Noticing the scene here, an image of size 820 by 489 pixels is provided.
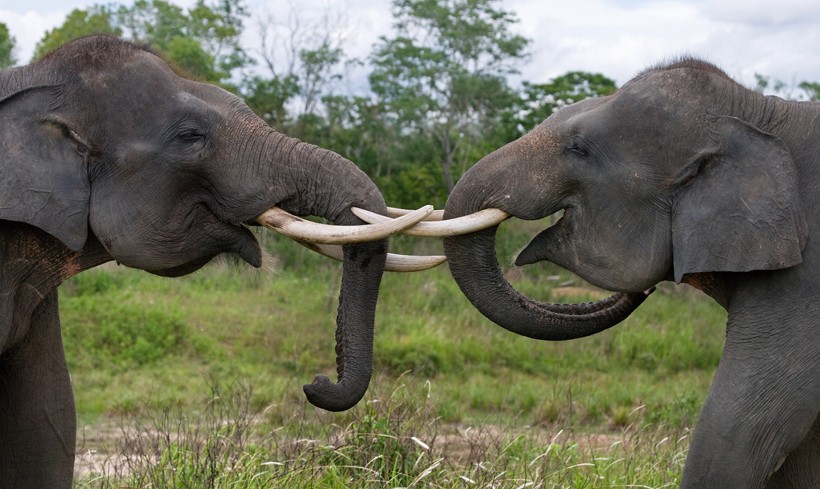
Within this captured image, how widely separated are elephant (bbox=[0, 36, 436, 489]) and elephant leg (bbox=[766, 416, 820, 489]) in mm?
1655

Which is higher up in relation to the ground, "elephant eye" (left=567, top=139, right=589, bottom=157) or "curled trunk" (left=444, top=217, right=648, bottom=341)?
"elephant eye" (left=567, top=139, right=589, bottom=157)

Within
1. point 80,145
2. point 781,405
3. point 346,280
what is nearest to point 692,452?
point 781,405

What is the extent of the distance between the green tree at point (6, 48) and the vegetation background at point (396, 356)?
0.29 ft

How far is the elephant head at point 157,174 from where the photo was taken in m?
4.30

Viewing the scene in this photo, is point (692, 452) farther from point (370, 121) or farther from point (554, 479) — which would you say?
point (370, 121)

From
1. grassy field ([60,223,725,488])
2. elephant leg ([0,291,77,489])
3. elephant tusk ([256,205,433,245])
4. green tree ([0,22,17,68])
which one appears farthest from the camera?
green tree ([0,22,17,68])

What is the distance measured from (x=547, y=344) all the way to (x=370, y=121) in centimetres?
840

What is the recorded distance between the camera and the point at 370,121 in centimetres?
2016

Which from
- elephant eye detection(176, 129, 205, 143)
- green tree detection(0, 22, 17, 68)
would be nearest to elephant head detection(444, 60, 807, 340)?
elephant eye detection(176, 129, 205, 143)

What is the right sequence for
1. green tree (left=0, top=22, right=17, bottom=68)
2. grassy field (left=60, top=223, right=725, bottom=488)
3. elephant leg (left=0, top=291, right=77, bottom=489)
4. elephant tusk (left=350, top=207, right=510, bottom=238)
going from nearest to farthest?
elephant tusk (left=350, top=207, right=510, bottom=238)
elephant leg (left=0, top=291, right=77, bottom=489)
grassy field (left=60, top=223, right=725, bottom=488)
green tree (left=0, top=22, right=17, bottom=68)

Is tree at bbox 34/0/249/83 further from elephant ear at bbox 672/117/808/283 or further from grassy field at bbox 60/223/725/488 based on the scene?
elephant ear at bbox 672/117/808/283

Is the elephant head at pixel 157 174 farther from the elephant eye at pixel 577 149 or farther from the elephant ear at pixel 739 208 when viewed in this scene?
the elephant ear at pixel 739 208

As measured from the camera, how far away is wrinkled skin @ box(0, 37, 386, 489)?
431cm

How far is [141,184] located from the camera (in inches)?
173
